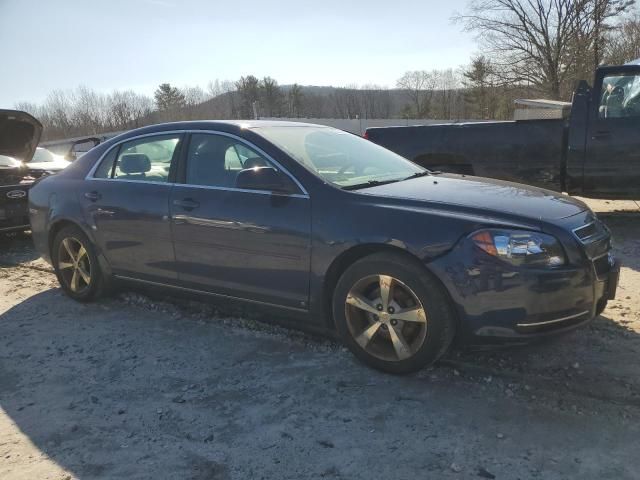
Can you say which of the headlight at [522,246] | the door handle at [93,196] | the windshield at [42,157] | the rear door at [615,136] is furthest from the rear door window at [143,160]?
the windshield at [42,157]

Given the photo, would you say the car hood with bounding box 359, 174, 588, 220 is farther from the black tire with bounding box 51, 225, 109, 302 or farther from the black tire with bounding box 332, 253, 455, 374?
the black tire with bounding box 51, 225, 109, 302

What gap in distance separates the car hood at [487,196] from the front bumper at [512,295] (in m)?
0.34

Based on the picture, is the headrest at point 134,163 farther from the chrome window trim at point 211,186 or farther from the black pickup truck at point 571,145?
the black pickup truck at point 571,145

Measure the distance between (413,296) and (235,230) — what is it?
1358mm

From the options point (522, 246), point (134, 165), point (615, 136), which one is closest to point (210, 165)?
point (134, 165)

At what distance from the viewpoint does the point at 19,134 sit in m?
8.64

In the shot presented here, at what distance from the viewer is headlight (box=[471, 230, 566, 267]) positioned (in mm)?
2961

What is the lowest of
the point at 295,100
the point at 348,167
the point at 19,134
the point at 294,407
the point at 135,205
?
the point at 294,407

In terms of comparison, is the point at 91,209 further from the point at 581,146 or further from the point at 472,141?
the point at 581,146

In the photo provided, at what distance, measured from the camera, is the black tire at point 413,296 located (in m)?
3.12

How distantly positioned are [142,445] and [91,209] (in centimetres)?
263

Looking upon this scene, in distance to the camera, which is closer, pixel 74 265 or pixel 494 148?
pixel 74 265

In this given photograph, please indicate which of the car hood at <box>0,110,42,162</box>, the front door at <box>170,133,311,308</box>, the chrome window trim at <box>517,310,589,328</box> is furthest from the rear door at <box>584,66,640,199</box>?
the car hood at <box>0,110,42,162</box>

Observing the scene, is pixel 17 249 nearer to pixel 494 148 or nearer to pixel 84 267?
pixel 84 267
